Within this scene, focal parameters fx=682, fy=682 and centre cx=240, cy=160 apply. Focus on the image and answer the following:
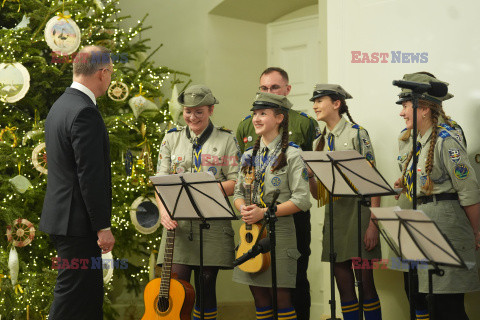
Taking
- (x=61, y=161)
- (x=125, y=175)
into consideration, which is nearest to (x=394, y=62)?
(x=125, y=175)

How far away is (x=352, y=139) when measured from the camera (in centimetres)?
437

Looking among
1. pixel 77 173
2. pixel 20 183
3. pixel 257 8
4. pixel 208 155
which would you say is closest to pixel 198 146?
pixel 208 155

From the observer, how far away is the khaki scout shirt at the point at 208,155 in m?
4.25

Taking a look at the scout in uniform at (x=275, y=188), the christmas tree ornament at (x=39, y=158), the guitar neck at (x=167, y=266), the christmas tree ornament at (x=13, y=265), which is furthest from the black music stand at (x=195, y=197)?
the christmas tree ornament at (x=39, y=158)

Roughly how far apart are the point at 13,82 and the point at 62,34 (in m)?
0.52

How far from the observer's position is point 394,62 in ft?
16.4

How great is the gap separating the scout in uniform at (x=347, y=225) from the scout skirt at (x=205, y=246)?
0.68 m

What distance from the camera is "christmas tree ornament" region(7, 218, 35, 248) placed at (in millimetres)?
4802

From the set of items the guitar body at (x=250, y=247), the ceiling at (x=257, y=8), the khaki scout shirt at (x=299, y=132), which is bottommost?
the guitar body at (x=250, y=247)

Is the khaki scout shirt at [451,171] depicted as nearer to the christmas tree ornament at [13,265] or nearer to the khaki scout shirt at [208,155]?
the khaki scout shirt at [208,155]

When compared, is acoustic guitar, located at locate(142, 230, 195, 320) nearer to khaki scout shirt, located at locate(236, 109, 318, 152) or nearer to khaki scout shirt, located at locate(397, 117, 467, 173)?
khaki scout shirt, located at locate(236, 109, 318, 152)

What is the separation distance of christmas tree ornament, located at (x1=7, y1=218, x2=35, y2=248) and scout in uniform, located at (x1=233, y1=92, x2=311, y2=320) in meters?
1.67

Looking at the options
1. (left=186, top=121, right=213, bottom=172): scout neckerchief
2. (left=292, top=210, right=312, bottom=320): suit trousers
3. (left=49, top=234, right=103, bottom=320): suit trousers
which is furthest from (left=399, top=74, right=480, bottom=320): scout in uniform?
(left=49, top=234, right=103, bottom=320): suit trousers

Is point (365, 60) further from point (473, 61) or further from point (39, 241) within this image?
point (39, 241)
